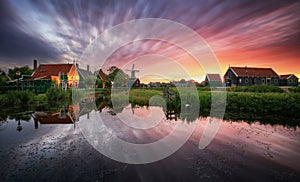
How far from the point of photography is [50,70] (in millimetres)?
48406

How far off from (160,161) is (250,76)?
4704 centimetres

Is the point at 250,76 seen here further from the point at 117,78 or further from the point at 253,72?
the point at 117,78

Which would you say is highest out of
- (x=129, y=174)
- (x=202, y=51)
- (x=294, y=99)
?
(x=202, y=51)

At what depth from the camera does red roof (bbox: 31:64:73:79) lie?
4684 cm

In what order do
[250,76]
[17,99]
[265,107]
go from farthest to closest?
[250,76] < [17,99] < [265,107]

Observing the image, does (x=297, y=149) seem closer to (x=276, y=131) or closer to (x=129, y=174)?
(x=276, y=131)

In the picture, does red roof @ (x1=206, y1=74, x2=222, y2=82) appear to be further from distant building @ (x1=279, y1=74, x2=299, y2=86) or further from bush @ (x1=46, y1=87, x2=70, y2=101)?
bush @ (x1=46, y1=87, x2=70, y2=101)

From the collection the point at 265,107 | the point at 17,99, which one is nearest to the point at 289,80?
the point at 265,107

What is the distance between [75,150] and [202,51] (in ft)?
45.9

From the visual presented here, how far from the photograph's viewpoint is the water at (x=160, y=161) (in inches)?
205

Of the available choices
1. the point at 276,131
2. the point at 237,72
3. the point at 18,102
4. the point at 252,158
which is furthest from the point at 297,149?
the point at 237,72

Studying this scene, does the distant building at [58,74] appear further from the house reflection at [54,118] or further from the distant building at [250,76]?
the distant building at [250,76]

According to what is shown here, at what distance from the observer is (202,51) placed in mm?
17016

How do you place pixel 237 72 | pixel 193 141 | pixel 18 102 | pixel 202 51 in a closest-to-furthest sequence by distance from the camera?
pixel 193 141, pixel 202 51, pixel 18 102, pixel 237 72
